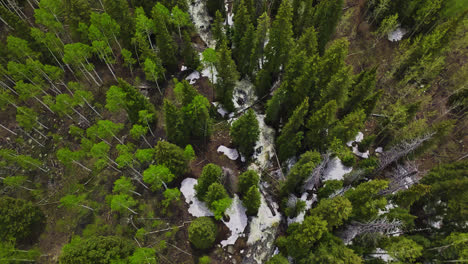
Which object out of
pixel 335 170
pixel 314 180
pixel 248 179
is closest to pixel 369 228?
pixel 314 180

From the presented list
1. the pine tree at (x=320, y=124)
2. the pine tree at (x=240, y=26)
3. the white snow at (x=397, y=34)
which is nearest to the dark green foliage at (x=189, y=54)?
the pine tree at (x=240, y=26)

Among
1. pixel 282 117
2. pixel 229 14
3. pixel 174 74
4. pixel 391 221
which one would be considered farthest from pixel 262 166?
pixel 229 14

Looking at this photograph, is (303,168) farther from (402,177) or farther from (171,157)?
(171,157)

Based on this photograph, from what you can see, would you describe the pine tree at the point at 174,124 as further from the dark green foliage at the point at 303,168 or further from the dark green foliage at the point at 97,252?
the dark green foliage at the point at 303,168

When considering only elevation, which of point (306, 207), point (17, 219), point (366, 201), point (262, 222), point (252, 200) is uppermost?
point (17, 219)

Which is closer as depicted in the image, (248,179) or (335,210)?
(335,210)

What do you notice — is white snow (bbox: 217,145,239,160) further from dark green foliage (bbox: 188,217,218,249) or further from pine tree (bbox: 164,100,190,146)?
dark green foliage (bbox: 188,217,218,249)

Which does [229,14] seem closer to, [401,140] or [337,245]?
[401,140]
